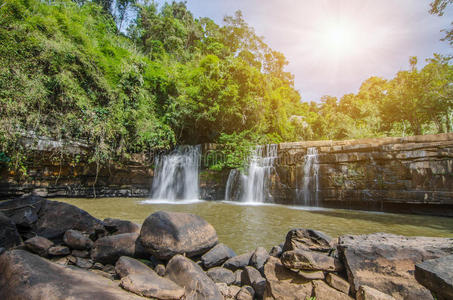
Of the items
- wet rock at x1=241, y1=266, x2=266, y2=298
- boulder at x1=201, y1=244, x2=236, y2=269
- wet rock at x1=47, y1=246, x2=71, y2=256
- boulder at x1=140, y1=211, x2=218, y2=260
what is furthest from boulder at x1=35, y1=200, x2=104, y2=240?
wet rock at x1=241, y1=266, x2=266, y2=298

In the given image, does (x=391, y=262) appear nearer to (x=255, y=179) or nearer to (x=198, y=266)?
(x=198, y=266)

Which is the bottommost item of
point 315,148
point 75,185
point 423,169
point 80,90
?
point 75,185

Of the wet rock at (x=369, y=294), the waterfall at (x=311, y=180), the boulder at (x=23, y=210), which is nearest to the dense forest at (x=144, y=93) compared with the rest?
the waterfall at (x=311, y=180)

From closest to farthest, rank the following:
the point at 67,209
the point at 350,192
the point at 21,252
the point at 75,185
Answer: the point at 21,252 < the point at 67,209 < the point at 350,192 < the point at 75,185

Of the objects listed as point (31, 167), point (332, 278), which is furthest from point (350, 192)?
point (31, 167)

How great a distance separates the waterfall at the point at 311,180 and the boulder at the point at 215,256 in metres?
7.88

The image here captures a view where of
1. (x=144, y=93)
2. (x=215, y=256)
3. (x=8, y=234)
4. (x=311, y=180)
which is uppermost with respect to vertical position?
(x=144, y=93)

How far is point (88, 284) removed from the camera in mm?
1588

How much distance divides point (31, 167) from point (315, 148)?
1351cm

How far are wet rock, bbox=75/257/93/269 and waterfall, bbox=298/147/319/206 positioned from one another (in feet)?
29.8

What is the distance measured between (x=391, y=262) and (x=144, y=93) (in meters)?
13.2

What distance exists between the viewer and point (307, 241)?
2.24 meters

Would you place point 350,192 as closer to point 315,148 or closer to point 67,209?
point 315,148

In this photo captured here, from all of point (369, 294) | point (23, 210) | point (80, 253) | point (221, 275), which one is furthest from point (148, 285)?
point (23, 210)
